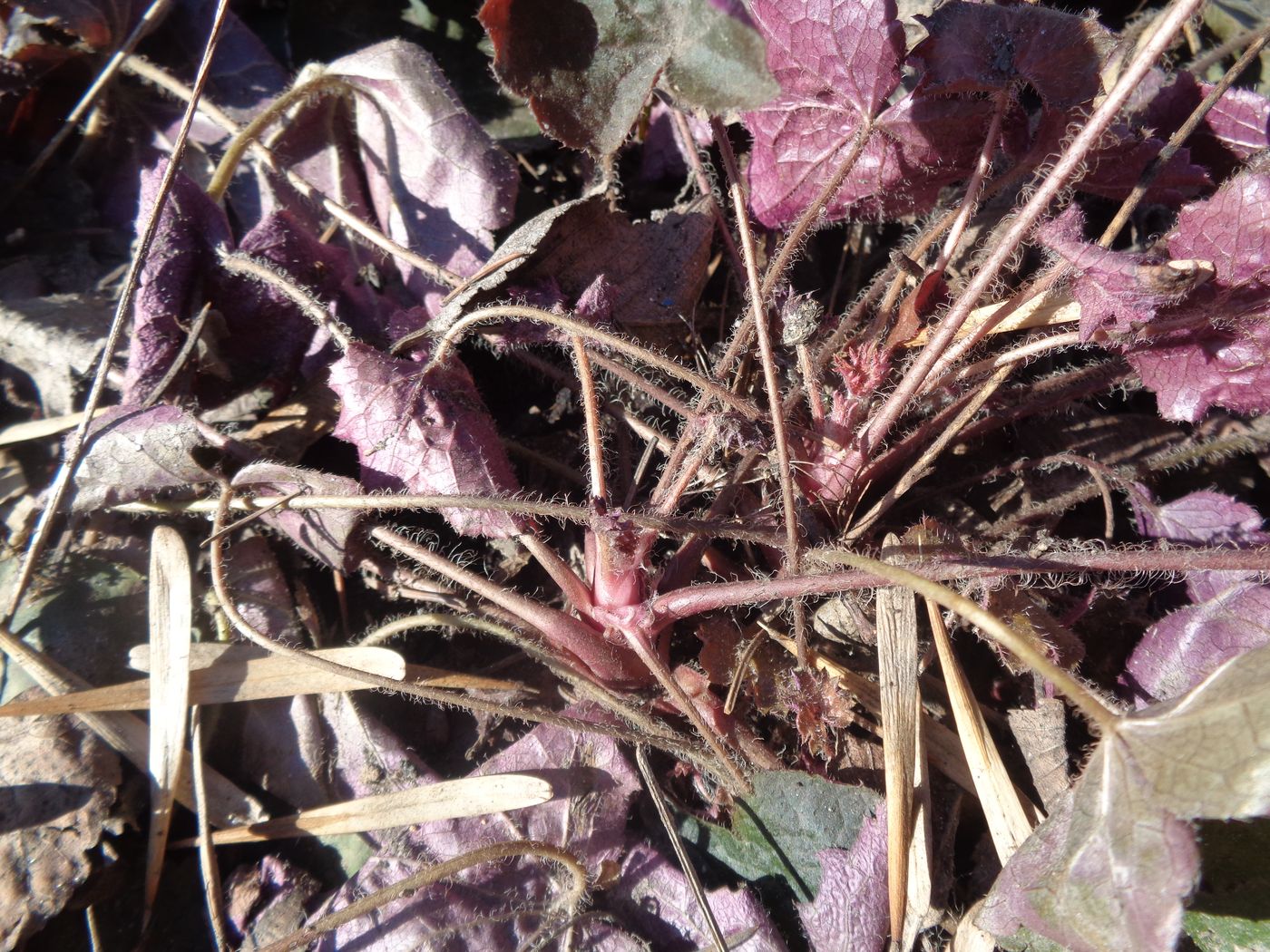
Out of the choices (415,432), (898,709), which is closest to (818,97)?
(415,432)

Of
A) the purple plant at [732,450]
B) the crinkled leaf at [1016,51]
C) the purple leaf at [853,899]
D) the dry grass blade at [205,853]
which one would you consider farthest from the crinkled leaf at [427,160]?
the purple leaf at [853,899]

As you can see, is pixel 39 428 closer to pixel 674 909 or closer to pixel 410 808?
pixel 410 808

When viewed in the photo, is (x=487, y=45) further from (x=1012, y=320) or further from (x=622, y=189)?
(x=1012, y=320)

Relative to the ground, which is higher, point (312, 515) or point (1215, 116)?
point (1215, 116)

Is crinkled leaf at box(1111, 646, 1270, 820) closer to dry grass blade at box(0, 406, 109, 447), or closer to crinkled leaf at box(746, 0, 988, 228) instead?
crinkled leaf at box(746, 0, 988, 228)

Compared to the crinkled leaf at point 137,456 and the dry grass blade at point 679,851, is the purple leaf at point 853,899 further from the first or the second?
the crinkled leaf at point 137,456

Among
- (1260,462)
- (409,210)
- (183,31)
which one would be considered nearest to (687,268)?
(409,210)
